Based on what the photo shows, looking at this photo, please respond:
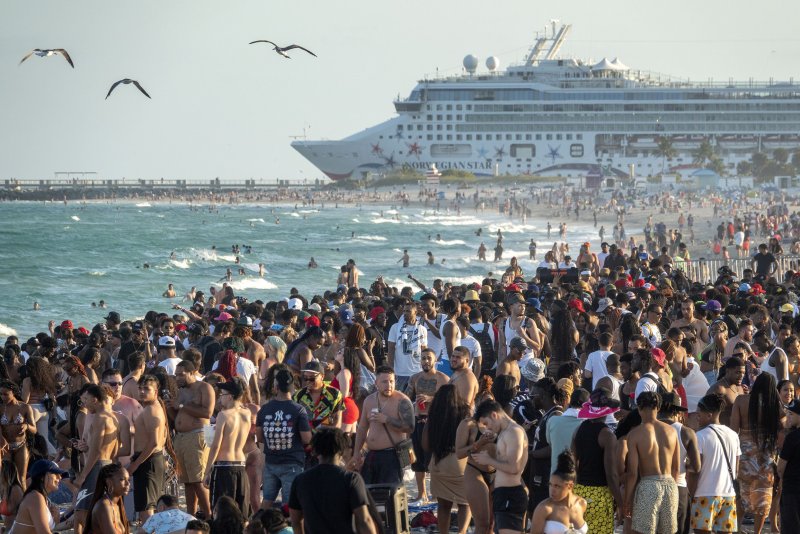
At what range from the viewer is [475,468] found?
7.89 meters

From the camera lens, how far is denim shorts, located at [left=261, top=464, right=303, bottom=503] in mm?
8219

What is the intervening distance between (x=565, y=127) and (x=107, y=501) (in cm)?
12569

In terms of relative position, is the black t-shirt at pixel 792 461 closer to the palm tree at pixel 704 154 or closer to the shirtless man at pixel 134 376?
the shirtless man at pixel 134 376

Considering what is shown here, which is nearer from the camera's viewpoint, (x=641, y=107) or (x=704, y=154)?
(x=704, y=154)

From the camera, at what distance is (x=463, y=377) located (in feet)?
29.6

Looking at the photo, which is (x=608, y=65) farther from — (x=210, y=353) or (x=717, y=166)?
(x=210, y=353)

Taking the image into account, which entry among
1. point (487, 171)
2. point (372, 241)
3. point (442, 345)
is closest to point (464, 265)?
point (372, 241)

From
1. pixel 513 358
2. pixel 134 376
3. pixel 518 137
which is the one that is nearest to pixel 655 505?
pixel 513 358

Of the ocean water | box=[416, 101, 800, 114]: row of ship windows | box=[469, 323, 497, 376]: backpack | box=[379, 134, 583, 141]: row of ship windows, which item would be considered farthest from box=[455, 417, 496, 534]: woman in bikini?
box=[416, 101, 800, 114]: row of ship windows

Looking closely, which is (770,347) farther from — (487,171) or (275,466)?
(487,171)

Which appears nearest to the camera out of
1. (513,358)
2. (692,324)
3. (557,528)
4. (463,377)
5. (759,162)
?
(557,528)

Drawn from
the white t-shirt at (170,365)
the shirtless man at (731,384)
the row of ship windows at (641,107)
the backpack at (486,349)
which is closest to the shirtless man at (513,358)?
the shirtless man at (731,384)

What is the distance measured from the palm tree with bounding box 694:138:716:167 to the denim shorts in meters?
121

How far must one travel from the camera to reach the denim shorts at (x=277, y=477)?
8.22 m
